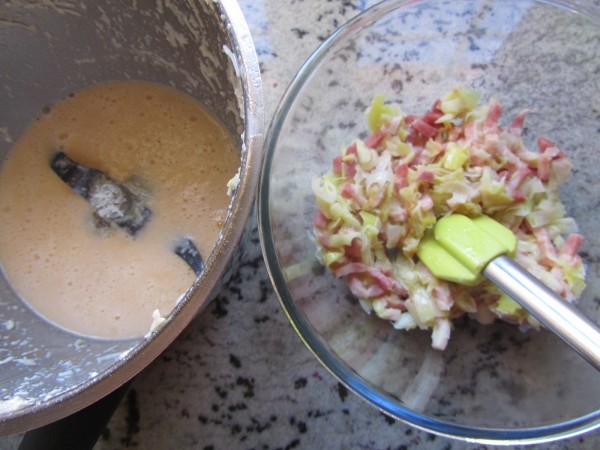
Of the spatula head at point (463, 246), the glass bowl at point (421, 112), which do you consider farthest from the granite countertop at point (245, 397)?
the spatula head at point (463, 246)

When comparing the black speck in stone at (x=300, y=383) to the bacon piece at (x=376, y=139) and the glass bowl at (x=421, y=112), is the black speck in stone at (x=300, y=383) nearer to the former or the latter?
the glass bowl at (x=421, y=112)

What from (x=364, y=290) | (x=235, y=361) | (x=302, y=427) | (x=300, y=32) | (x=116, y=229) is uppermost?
(x=300, y=32)

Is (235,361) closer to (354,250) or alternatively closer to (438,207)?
(354,250)

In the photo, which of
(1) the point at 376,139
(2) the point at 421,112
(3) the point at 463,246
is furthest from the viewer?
(2) the point at 421,112

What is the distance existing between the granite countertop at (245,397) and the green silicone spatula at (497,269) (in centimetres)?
34

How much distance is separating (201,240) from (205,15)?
0.44 m

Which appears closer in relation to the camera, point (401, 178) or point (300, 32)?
point (401, 178)

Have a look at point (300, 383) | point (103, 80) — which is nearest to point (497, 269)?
point (300, 383)

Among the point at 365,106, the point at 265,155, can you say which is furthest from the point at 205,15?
the point at 365,106

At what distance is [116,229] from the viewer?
1.24 m

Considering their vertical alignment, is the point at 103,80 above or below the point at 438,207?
above

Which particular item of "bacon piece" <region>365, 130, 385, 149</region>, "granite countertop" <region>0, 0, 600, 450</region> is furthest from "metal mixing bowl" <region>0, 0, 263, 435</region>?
"bacon piece" <region>365, 130, 385, 149</region>

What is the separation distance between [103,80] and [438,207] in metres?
0.78

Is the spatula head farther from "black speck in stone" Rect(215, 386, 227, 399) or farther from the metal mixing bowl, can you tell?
"black speck in stone" Rect(215, 386, 227, 399)
